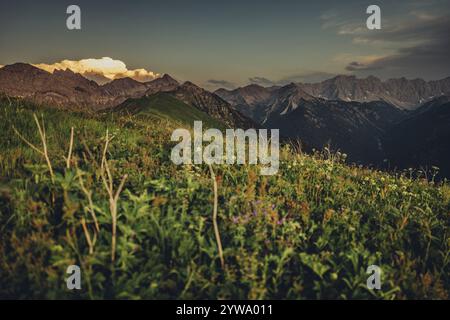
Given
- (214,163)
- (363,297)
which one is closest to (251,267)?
(363,297)

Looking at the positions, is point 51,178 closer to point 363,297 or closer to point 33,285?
point 33,285

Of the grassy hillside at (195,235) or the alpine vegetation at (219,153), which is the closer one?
the grassy hillside at (195,235)

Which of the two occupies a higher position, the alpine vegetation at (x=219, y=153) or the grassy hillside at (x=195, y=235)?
the alpine vegetation at (x=219, y=153)

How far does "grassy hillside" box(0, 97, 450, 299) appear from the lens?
4.96 meters

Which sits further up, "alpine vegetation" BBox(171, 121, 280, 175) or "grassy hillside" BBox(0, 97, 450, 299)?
"alpine vegetation" BBox(171, 121, 280, 175)

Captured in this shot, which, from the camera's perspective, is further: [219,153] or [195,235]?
[219,153]

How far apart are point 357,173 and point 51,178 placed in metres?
8.49

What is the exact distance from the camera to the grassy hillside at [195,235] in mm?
4961

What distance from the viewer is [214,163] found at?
29.6ft

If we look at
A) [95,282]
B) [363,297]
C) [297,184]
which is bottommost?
[363,297]

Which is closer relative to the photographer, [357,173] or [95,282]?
[95,282]

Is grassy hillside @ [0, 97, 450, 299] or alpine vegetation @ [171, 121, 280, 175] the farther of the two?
alpine vegetation @ [171, 121, 280, 175]

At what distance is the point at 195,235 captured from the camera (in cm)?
583

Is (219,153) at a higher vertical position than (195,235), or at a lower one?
higher
